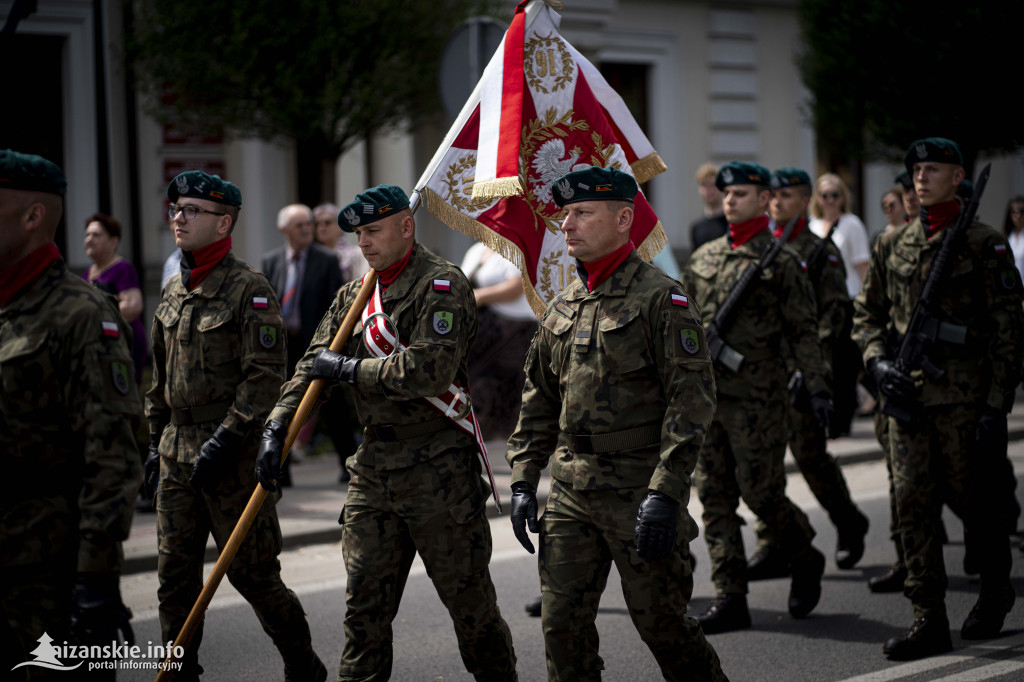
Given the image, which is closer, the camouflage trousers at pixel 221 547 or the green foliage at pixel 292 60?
the camouflage trousers at pixel 221 547

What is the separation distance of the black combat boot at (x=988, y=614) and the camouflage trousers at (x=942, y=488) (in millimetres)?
45

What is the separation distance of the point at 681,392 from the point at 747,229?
2.52 m

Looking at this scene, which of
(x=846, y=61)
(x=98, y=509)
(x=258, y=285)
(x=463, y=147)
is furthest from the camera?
(x=846, y=61)

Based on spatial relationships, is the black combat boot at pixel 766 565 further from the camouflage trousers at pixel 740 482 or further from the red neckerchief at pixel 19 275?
the red neckerchief at pixel 19 275

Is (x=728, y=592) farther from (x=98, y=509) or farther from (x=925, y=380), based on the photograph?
(x=98, y=509)

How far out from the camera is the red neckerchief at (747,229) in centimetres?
629

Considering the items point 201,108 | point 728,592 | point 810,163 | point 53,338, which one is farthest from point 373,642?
point 810,163

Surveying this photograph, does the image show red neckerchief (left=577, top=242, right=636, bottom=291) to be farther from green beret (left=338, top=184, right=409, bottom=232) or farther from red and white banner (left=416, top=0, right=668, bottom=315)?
red and white banner (left=416, top=0, right=668, bottom=315)

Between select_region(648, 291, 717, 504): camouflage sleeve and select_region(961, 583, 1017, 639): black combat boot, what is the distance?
2282 millimetres

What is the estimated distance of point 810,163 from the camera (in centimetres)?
2111

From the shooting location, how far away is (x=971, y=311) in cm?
569

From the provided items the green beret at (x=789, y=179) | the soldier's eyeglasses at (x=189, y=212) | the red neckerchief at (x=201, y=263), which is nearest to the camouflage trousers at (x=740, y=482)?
the green beret at (x=789, y=179)

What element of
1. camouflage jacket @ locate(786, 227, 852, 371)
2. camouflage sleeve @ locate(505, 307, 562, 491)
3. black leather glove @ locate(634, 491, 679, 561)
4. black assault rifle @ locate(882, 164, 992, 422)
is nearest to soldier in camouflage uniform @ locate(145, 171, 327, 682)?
camouflage sleeve @ locate(505, 307, 562, 491)

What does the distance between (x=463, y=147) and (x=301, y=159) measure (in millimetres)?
10929
